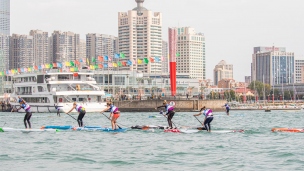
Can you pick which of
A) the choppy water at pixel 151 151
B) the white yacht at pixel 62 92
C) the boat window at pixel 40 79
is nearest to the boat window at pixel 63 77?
the white yacht at pixel 62 92

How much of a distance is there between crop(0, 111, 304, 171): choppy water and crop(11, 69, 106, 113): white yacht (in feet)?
187

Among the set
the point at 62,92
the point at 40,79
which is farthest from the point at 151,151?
the point at 40,79

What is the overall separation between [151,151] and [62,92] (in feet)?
223

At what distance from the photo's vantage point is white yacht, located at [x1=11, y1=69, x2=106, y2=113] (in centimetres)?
A: 9562

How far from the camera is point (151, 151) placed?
28547 mm

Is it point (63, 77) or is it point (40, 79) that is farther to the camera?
point (63, 77)

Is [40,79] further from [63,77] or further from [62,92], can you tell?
[62,92]

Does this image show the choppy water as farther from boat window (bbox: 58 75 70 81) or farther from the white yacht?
boat window (bbox: 58 75 70 81)

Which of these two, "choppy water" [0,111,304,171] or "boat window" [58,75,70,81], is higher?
"boat window" [58,75,70,81]

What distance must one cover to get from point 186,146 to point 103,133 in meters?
9.22

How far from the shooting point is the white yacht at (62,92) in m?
95.6

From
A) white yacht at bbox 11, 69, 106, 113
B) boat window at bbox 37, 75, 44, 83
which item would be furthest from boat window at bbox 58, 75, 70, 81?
boat window at bbox 37, 75, 44, 83

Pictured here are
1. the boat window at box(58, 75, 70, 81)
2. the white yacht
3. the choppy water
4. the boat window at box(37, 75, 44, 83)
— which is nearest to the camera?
the choppy water

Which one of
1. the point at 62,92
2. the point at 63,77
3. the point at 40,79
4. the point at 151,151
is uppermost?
the point at 63,77
